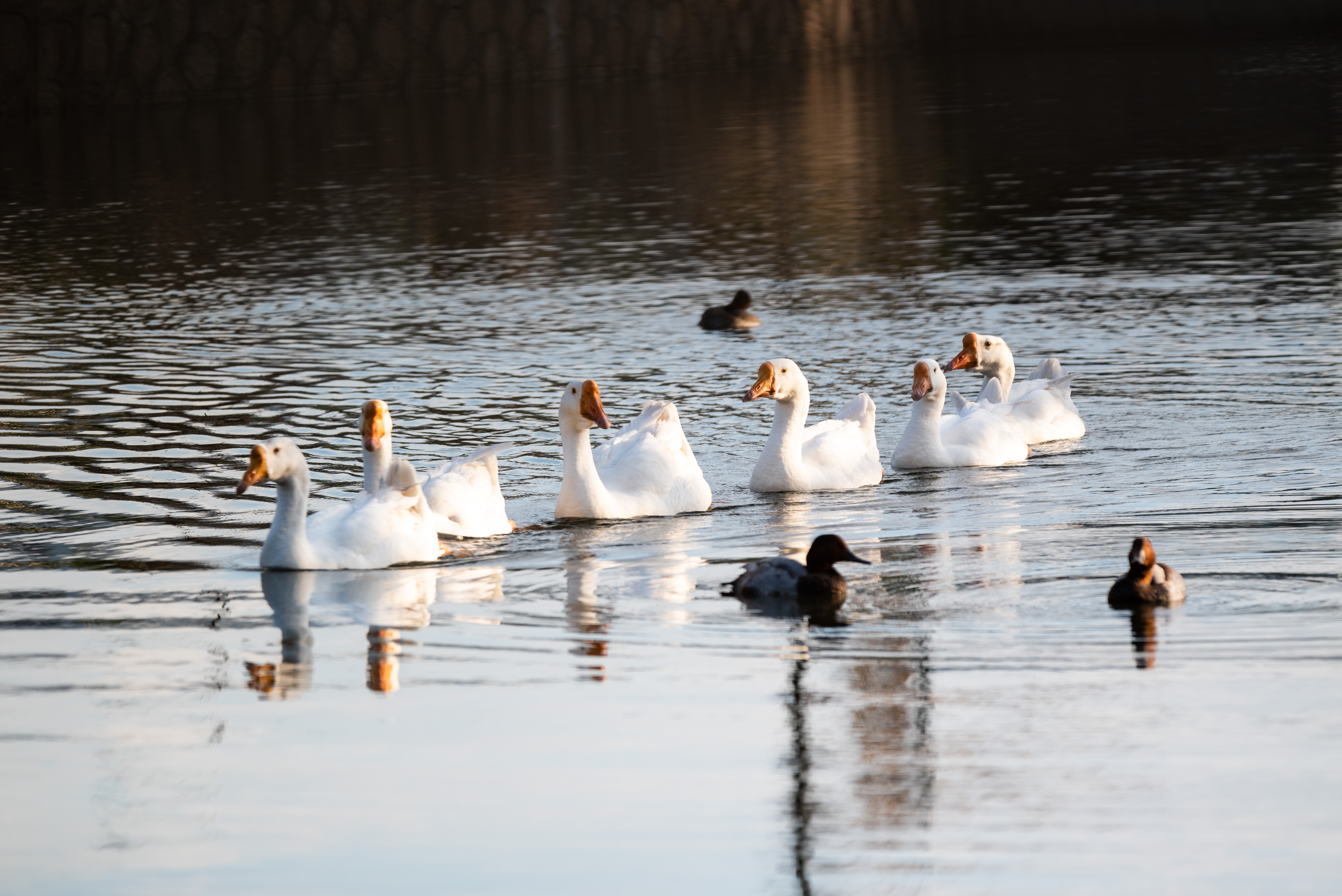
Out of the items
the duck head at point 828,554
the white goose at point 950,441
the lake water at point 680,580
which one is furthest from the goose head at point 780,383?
the duck head at point 828,554

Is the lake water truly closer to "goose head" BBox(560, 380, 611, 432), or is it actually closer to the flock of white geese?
the flock of white geese

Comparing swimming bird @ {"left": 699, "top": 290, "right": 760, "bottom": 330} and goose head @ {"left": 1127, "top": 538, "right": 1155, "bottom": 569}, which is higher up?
swimming bird @ {"left": 699, "top": 290, "right": 760, "bottom": 330}

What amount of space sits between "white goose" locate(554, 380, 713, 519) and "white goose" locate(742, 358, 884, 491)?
484mm

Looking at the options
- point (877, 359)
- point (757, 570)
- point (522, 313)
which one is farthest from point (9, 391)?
point (757, 570)

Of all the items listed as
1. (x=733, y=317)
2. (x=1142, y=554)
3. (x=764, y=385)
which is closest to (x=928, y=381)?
(x=764, y=385)

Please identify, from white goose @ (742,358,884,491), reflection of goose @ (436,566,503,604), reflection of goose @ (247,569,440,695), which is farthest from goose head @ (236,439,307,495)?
white goose @ (742,358,884,491)

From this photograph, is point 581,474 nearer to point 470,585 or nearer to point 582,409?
point 582,409

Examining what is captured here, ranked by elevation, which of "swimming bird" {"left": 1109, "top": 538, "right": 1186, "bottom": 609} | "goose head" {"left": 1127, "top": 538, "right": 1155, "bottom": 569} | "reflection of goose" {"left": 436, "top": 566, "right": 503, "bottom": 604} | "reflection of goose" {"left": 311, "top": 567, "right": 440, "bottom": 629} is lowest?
"reflection of goose" {"left": 436, "top": 566, "right": 503, "bottom": 604}

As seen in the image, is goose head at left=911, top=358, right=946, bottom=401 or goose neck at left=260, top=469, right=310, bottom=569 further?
goose head at left=911, top=358, right=946, bottom=401

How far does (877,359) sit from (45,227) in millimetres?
16324

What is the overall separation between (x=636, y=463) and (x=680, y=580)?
6.82 feet

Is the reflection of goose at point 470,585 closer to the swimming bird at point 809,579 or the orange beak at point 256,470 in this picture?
the orange beak at point 256,470

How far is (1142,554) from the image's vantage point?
28.1 feet

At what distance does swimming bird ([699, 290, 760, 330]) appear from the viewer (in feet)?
61.2
